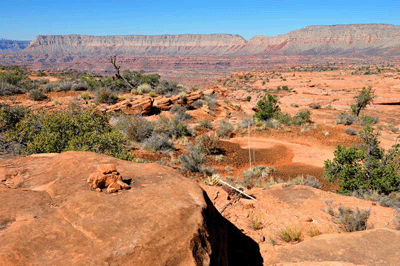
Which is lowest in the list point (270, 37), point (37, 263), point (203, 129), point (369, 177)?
point (203, 129)

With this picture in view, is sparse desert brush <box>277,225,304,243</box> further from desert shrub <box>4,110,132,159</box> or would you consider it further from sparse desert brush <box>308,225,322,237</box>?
desert shrub <box>4,110,132,159</box>

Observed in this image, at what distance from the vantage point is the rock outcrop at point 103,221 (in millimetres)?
1962

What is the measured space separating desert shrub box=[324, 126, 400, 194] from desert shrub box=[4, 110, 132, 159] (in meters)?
6.16

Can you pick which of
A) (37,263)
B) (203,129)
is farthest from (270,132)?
(37,263)

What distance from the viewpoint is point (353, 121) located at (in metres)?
16.4

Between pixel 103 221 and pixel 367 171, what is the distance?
285 inches

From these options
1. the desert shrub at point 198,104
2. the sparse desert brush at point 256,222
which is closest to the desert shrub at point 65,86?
the desert shrub at point 198,104

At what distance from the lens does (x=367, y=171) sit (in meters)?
6.79

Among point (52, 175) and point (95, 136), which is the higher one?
point (52, 175)

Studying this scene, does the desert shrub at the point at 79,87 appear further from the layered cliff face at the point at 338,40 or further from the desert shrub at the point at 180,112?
the layered cliff face at the point at 338,40

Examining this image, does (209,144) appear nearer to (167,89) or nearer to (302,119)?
(302,119)

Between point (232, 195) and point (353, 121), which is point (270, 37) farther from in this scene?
point (232, 195)

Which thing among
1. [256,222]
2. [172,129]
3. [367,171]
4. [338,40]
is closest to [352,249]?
[256,222]

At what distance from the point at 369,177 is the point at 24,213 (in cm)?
779
